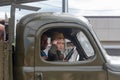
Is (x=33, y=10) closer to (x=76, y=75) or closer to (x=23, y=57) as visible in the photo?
(x=23, y=57)

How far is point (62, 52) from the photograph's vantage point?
4.84 meters

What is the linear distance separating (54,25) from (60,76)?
589mm

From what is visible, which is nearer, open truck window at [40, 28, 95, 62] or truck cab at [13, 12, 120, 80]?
truck cab at [13, 12, 120, 80]

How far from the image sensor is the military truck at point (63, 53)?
470 centimetres

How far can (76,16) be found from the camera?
194 inches

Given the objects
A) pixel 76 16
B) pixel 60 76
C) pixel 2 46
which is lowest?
pixel 60 76

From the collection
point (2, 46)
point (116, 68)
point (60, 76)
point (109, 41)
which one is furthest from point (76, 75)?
point (109, 41)

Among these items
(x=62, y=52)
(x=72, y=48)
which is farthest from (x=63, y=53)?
(x=72, y=48)

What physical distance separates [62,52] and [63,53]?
2 cm

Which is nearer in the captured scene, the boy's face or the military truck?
the military truck

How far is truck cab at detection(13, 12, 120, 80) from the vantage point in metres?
4.70

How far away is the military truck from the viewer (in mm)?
4695

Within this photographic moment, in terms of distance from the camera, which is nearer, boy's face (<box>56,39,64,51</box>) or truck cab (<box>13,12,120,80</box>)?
truck cab (<box>13,12,120,80</box>)

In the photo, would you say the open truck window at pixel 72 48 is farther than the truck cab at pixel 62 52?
Yes
